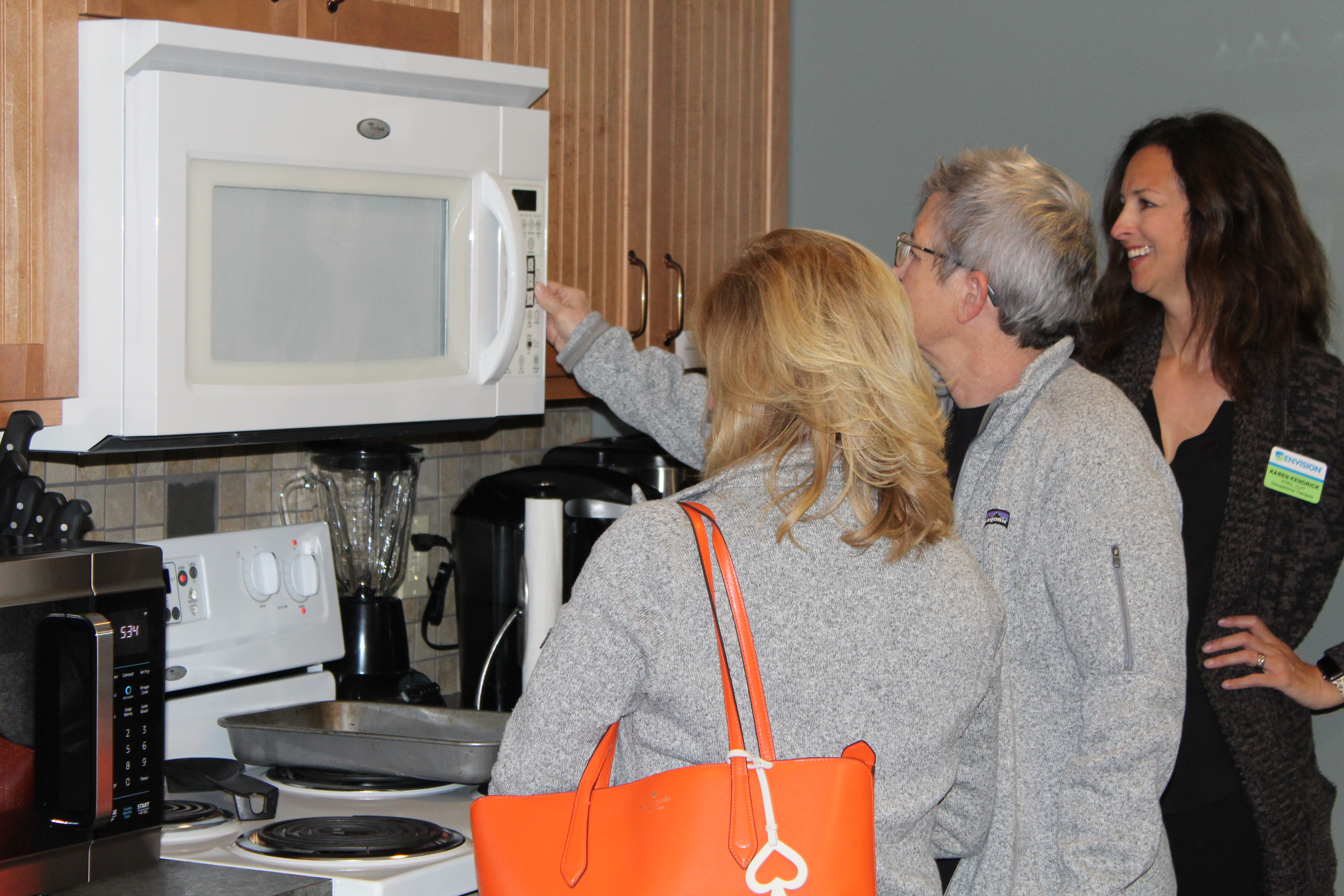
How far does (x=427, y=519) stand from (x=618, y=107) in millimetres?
740

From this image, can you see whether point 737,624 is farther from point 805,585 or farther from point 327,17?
point 327,17

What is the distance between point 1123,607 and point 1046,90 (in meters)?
1.34

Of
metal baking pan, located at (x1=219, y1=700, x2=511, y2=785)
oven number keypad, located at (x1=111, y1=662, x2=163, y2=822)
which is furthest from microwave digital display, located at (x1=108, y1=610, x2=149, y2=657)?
metal baking pan, located at (x1=219, y1=700, x2=511, y2=785)

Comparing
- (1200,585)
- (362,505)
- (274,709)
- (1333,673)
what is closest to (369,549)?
(362,505)

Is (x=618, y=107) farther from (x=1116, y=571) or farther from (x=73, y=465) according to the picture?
(x=1116, y=571)

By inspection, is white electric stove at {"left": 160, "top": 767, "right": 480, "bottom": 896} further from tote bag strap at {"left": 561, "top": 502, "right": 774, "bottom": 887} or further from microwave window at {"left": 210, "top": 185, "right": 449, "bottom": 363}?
microwave window at {"left": 210, "top": 185, "right": 449, "bottom": 363}

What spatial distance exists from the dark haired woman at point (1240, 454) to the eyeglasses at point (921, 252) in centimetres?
49

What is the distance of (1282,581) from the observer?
6.02ft

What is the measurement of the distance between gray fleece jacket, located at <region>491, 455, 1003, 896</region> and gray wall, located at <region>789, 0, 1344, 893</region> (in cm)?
93

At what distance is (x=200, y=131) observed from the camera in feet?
4.41

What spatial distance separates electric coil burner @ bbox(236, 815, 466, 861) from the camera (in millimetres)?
1348

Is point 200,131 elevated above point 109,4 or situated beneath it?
situated beneath

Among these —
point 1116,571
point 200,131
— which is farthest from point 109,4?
point 1116,571

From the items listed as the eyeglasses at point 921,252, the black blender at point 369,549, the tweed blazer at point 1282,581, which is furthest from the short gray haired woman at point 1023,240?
the black blender at point 369,549
